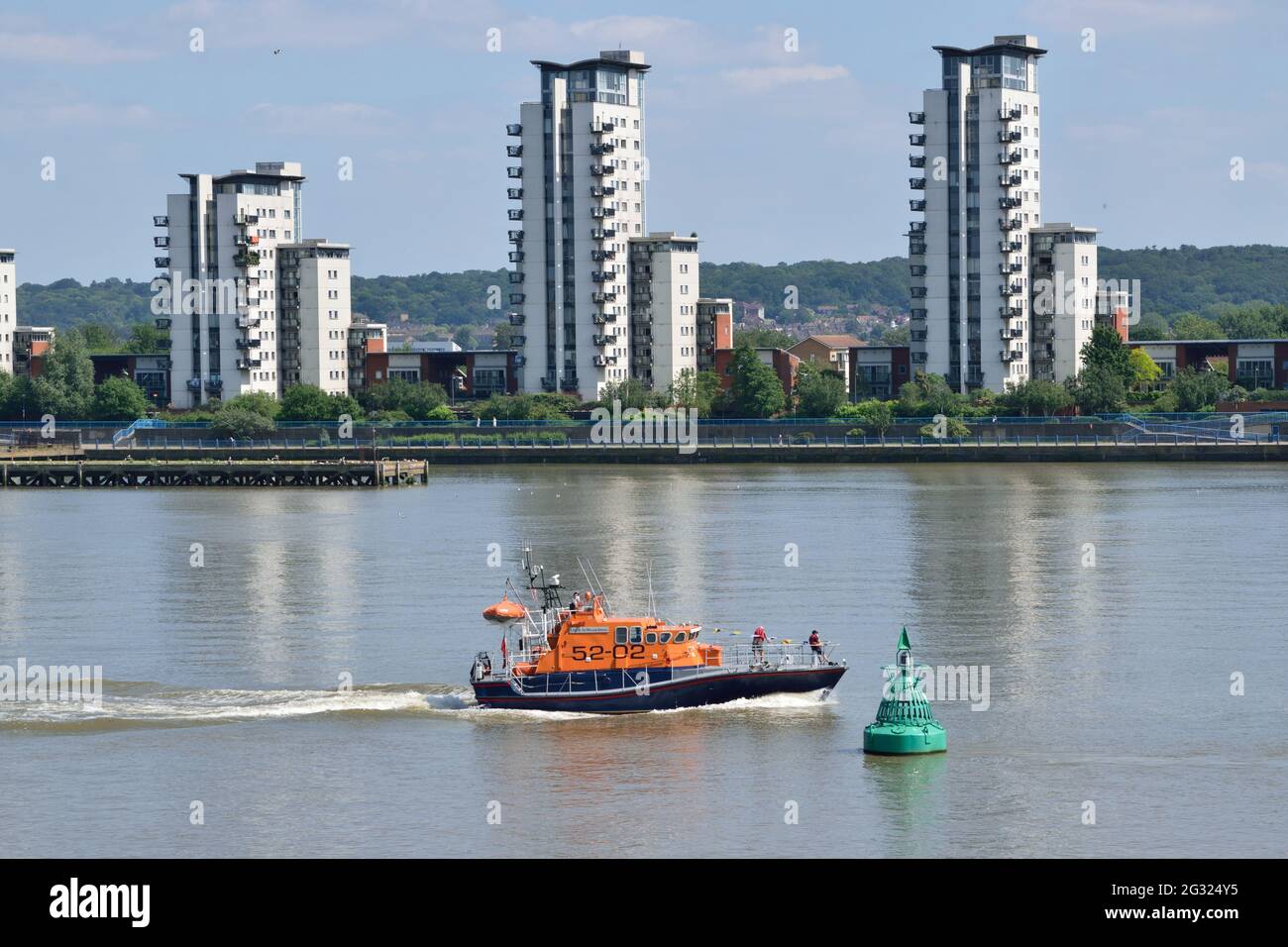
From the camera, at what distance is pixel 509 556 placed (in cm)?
7950

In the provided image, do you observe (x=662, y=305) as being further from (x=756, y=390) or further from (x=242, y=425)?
(x=242, y=425)

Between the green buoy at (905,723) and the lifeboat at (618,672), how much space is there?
3.70 m

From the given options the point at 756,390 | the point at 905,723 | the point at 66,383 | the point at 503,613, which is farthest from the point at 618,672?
the point at 66,383

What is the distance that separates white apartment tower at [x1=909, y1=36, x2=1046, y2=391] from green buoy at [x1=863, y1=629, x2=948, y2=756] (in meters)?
137

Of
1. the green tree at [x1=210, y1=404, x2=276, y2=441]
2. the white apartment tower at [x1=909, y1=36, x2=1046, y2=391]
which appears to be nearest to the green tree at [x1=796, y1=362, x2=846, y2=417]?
the white apartment tower at [x1=909, y1=36, x2=1046, y2=391]

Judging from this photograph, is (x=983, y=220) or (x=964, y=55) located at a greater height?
(x=964, y=55)

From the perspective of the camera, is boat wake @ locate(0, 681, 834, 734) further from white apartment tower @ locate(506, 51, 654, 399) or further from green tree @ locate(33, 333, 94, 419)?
green tree @ locate(33, 333, 94, 419)

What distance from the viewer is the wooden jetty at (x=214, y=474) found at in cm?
14475

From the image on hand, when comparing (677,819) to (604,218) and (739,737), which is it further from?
(604,218)

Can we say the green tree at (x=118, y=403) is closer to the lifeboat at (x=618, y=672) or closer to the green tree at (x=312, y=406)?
the green tree at (x=312, y=406)

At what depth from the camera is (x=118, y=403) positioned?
612 ft

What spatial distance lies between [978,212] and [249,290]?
225 feet

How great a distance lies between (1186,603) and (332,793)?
35.2 metres

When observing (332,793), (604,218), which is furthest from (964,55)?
(332,793)
